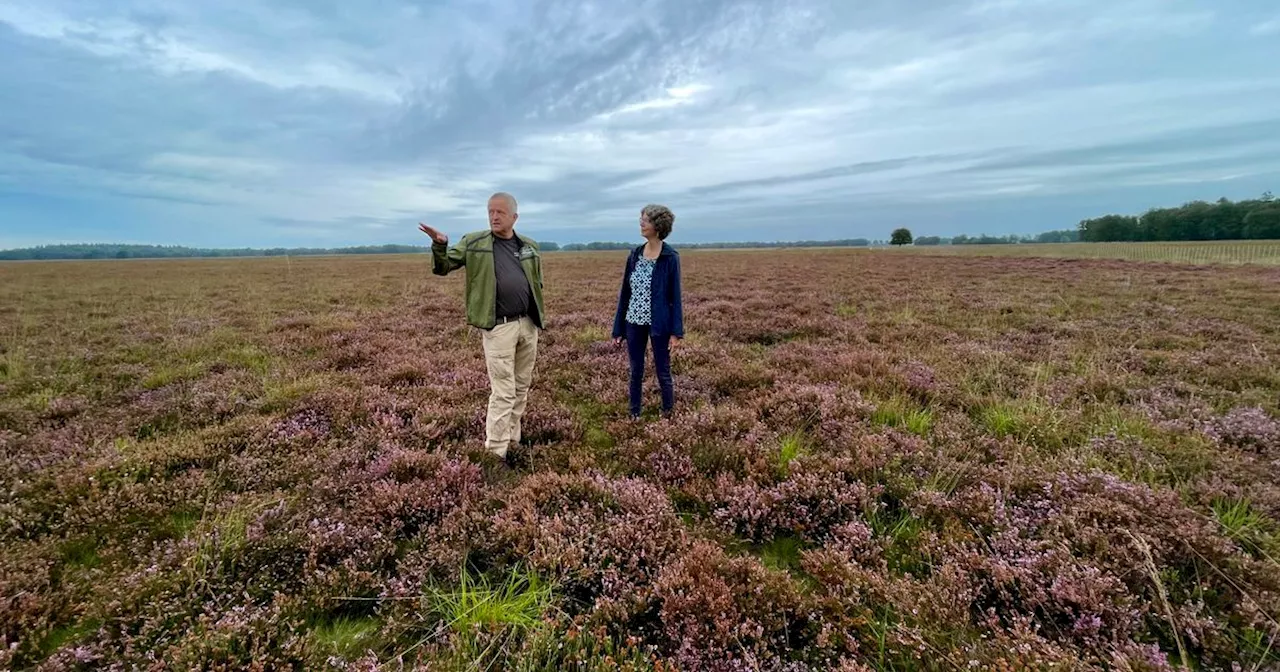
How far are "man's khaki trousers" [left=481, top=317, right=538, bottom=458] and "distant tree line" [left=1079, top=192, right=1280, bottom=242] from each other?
127 m

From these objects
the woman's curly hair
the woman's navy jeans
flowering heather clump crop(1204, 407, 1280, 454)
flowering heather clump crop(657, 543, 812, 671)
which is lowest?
flowering heather clump crop(657, 543, 812, 671)

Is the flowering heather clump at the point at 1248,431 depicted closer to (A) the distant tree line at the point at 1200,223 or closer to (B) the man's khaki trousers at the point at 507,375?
(B) the man's khaki trousers at the point at 507,375

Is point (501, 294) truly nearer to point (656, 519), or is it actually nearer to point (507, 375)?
point (507, 375)

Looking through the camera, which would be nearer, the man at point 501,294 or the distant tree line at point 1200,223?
the man at point 501,294

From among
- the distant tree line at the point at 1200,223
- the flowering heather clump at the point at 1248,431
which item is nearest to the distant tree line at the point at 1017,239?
the distant tree line at the point at 1200,223

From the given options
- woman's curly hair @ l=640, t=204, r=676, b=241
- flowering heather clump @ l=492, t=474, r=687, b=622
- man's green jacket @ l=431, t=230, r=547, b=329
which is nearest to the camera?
flowering heather clump @ l=492, t=474, r=687, b=622

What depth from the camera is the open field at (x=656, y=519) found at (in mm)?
2902

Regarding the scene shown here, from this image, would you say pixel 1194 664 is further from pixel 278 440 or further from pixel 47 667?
→ pixel 278 440

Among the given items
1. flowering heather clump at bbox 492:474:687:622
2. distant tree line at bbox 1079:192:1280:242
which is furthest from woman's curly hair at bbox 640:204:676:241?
distant tree line at bbox 1079:192:1280:242

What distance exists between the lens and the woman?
6109 mm

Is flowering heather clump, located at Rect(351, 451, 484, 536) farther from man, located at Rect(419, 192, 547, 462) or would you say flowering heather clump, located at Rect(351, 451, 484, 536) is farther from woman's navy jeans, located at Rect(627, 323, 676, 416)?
woman's navy jeans, located at Rect(627, 323, 676, 416)

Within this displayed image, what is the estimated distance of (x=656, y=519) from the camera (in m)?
3.98

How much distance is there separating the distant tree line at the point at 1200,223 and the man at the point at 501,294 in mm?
127026

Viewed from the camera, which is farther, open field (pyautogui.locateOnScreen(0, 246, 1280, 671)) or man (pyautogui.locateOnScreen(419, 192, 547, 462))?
man (pyautogui.locateOnScreen(419, 192, 547, 462))
